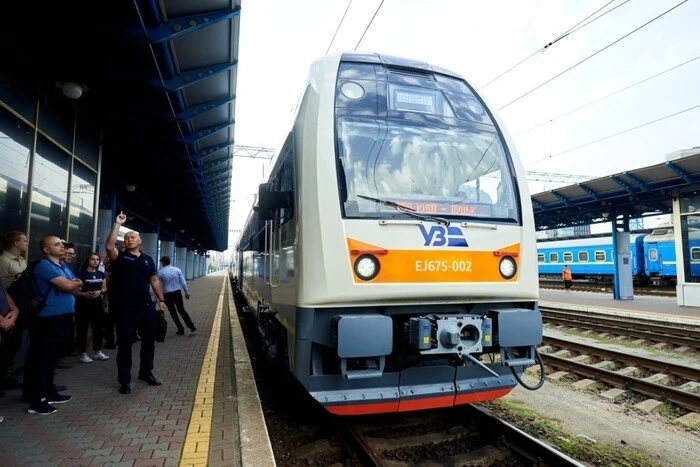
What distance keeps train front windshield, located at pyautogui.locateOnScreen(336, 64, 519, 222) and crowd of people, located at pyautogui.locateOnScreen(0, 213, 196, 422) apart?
2.74 metres

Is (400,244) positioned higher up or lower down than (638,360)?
higher up

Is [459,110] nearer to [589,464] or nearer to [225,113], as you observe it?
[589,464]

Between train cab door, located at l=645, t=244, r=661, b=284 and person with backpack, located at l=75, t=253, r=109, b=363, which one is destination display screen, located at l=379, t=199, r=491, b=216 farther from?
train cab door, located at l=645, t=244, r=661, b=284

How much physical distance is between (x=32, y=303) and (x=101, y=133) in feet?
17.9

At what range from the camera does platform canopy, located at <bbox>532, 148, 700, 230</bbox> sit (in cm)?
1327

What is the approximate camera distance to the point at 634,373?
688 centimetres

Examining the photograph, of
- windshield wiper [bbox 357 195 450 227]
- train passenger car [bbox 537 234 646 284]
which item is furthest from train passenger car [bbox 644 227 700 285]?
windshield wiper [bbox 357 195 450 227]

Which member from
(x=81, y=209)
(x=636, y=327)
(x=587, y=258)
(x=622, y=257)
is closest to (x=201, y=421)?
(x=81, y=209)

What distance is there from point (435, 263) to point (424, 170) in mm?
845

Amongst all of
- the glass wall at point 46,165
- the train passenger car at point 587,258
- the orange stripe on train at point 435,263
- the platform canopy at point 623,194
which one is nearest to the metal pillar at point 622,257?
the platform canopy at point 623,194

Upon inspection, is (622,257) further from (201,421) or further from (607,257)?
(201,421)

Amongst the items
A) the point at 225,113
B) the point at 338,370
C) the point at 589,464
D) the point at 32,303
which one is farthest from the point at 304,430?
the point at 225,113

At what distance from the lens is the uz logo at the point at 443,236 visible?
12.0 feet

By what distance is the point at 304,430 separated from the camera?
4.37 meters
